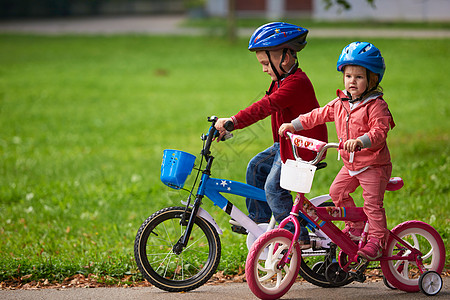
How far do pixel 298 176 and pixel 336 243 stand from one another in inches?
23.9

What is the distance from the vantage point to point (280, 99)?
4.10m

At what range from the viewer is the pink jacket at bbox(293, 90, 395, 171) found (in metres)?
3.73

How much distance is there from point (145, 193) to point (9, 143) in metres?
4.47

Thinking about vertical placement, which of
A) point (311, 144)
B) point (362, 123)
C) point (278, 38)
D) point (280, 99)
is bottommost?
point (311, 144)

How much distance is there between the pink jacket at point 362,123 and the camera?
12.2 ft

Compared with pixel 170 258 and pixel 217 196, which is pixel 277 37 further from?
pixel 170 258

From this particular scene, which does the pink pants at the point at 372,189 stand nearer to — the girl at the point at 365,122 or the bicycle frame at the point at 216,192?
the girl at the point at 365,122

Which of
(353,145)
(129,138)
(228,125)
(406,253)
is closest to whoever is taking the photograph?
(353,145)

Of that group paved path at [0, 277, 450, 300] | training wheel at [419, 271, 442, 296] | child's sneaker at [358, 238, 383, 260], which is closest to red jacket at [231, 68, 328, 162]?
child's sneaker at [358, 238, 383, 260]

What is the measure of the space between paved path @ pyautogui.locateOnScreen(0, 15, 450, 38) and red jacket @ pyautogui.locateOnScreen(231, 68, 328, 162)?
21145 millimetres

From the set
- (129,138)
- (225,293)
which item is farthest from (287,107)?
(129,138)

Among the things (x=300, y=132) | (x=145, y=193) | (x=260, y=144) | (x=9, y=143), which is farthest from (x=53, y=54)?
(x=300, y=132)

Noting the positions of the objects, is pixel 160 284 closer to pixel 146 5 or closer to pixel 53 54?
pixel 53 54

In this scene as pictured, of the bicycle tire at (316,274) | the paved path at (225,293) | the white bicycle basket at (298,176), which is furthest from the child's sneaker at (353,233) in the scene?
the white bicycle basket at (298,176)
